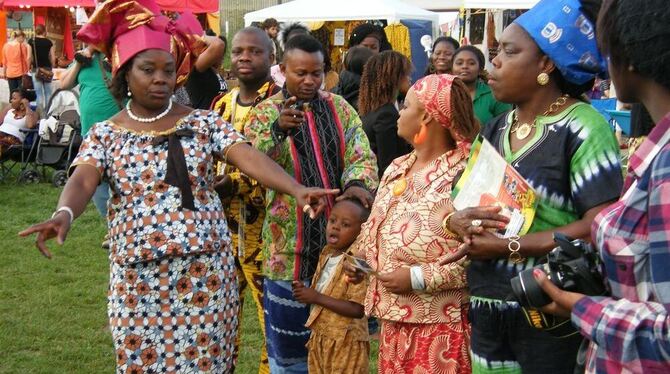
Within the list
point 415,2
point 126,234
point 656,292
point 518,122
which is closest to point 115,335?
point 126,234

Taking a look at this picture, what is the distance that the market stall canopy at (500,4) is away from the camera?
14.1 meters

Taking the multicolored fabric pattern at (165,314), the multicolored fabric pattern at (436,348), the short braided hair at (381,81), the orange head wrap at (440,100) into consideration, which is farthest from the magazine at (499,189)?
the short braided hair at (381,81)

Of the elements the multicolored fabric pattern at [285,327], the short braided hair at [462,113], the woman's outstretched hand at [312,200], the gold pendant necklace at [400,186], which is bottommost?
the multicolored fabric pattern at [285,327]

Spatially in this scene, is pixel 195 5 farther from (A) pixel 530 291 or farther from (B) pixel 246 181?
(A) pixel 530 291

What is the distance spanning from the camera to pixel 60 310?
765 cm

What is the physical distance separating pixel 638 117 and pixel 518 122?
91 cm

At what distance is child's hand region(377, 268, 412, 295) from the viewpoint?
150 inches

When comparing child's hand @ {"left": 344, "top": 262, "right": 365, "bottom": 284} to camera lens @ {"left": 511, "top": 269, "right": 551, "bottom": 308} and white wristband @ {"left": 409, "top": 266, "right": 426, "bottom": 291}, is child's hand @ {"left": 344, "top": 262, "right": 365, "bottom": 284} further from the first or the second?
camera lens @ {"left": 511, "top": 269, "right": 551, "bottom": 308}

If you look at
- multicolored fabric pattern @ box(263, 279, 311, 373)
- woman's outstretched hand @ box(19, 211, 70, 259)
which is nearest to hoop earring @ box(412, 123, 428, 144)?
multicolored fabric pattern @ box(263, 279, 311, 373)

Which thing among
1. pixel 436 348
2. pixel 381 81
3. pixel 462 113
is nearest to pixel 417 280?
pixel 436 348

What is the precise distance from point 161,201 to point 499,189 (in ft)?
5.14

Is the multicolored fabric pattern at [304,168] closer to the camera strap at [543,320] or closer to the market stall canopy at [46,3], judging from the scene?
the camera strap at [543,320]

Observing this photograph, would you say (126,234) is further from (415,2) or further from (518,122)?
(415,2)

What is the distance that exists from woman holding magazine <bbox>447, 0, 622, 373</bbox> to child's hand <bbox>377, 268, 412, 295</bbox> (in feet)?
1.14
